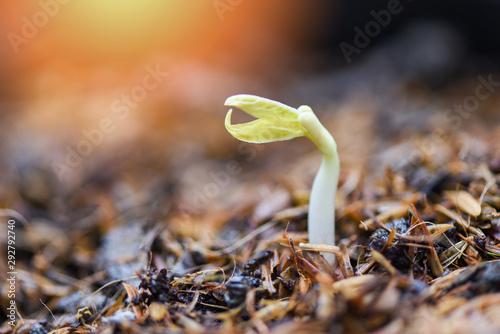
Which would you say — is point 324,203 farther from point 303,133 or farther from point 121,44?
point 121,44

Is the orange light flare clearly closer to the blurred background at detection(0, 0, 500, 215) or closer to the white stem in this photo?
the blurred background at detection(0, 0, 500, 215)

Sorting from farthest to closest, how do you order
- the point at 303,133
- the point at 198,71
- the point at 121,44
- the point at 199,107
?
the point at 121,44 < the point at 198,71 < the point at 199,107 < the point at 303,133

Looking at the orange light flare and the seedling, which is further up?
the orange light flare

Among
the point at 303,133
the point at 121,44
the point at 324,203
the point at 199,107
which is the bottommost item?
the point at 324,203

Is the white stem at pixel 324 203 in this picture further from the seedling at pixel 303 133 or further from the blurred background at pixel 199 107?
the blurred background at pixel 199 107

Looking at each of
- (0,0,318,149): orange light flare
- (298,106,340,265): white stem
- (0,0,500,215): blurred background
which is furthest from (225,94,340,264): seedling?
(0,0,318,149): orange light flare

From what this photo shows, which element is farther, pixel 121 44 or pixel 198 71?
pixel 121 44

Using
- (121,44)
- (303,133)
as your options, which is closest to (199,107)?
(121,44)

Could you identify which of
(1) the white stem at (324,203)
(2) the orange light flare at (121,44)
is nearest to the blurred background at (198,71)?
(2) the orange light flare at (121,44)

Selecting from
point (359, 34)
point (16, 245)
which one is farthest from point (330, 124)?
point (16, 245)
